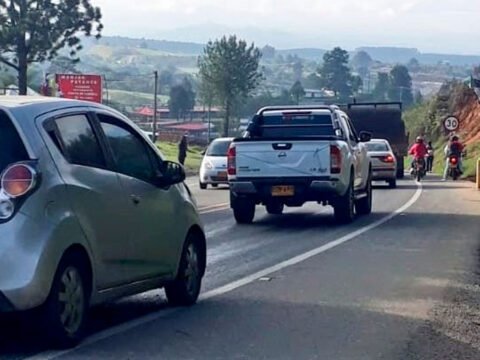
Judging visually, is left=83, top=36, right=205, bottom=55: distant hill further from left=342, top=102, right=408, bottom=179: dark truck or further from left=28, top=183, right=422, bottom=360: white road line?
left=28, top=183, right=422, bottom=360: white road line

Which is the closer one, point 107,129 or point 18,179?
point 18,179

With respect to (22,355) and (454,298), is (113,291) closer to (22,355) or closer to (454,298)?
(22,355)

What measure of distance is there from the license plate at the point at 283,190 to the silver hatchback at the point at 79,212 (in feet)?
32.9

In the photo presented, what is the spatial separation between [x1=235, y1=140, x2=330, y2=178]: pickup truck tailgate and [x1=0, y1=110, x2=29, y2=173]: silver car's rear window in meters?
12.3

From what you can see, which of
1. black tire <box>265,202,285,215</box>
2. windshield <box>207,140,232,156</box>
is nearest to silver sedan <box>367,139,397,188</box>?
windshield <box>207,140,232,156</box>

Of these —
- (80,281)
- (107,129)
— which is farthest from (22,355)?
(107,129)

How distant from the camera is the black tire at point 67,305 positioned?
9000 mm

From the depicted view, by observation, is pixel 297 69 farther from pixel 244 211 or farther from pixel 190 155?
pixel 244 211

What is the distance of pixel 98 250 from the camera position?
962cm

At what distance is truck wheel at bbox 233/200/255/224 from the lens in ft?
72.5

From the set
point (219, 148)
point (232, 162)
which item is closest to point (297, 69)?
point (219, 148)

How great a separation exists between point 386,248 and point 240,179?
14.2ft

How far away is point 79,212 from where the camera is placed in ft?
30.6

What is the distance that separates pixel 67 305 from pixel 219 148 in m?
27.6
